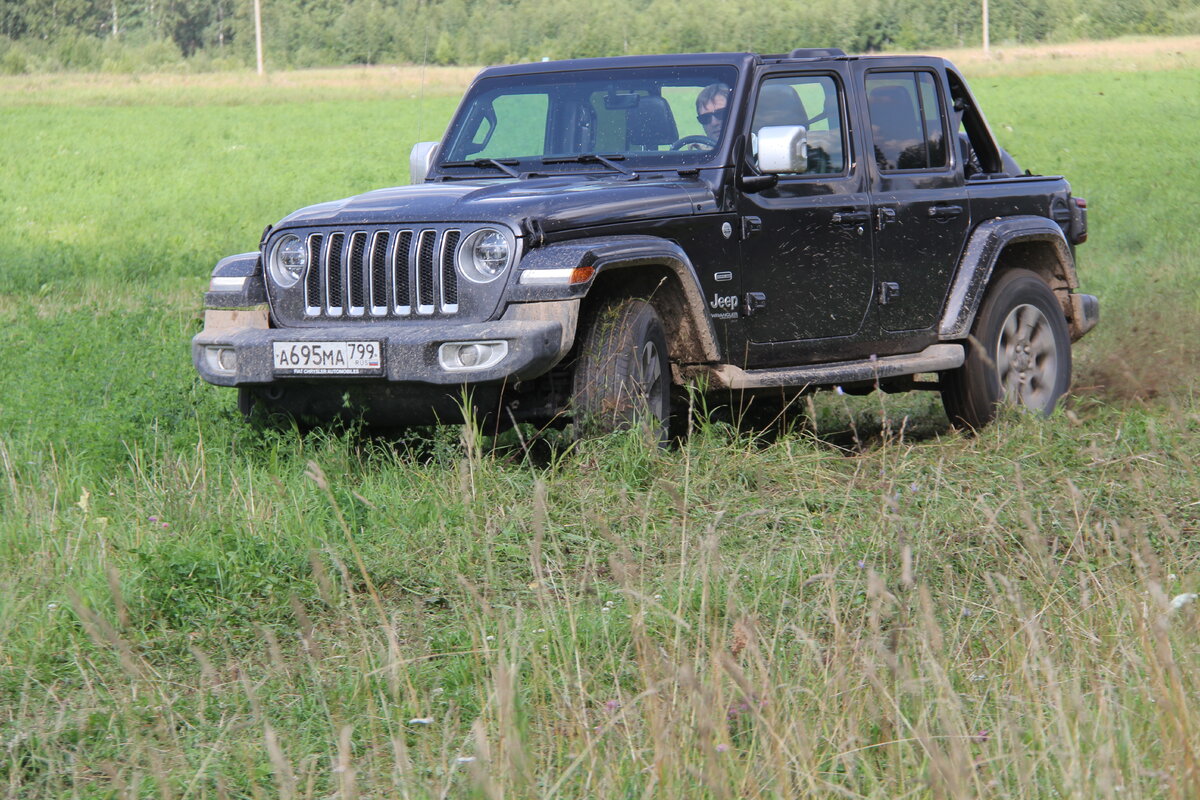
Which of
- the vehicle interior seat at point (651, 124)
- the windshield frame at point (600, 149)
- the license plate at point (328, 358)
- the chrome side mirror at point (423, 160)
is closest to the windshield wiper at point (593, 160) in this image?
the windshield frame at point (600, 149)

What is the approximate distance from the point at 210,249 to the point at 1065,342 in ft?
37.0

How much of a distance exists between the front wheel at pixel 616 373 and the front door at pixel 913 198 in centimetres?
167

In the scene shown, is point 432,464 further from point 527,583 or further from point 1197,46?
point 1197,46

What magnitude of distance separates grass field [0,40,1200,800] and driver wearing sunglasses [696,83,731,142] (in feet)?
4.40

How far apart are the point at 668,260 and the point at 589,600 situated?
6.50ft

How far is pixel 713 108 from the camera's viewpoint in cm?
636

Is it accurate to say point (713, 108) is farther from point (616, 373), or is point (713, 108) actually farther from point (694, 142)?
point (616, 373)

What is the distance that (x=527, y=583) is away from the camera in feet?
14.3

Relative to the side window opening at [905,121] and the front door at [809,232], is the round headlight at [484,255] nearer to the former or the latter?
the front door at [809,232]

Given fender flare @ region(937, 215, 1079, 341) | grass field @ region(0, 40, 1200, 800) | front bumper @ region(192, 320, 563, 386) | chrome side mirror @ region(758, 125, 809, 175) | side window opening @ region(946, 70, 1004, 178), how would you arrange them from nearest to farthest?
grass field @ region(0, 40, 1200, 800), front bumper @ region(192, 320, 563, 386), chrome side mirror @ region(758, 125, 809, 175), fender flare @ region(937, 215, 1079, 341), side window opening @ region(946, 70, 1004, 178)

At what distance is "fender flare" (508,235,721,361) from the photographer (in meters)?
5.20

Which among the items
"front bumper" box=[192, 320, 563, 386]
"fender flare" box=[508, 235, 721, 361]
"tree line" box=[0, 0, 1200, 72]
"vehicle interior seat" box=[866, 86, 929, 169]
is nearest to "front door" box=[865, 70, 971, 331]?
"vehicle interior seat" box=[866, 86, 929, 169]

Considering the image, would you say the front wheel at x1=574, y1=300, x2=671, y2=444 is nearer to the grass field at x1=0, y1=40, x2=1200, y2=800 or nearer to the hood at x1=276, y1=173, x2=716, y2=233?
the grass field at x1=0, y1=40, x2=1200, y2=800

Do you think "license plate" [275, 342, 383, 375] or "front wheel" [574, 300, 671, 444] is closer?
"license plate" [275, 342, 383, 375]
